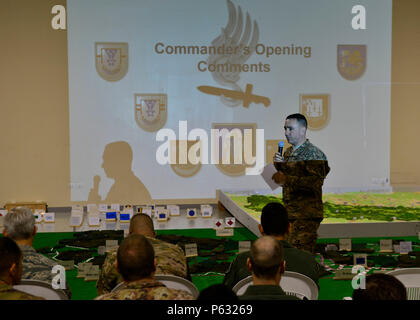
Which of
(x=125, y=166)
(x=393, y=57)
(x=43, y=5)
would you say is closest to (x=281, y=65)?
(x=393, y=57)

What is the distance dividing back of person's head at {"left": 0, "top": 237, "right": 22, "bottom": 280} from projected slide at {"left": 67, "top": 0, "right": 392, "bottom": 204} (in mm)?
6520

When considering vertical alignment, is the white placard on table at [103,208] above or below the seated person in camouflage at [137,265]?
below

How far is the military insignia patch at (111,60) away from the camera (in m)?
8.65

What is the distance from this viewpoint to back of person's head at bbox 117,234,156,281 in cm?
220

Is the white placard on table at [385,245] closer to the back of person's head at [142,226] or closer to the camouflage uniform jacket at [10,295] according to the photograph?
the back of person's head at [142,226]

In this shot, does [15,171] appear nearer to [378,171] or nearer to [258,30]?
[258,30]

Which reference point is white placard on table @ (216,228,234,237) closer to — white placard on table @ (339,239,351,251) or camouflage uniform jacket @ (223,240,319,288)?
white placard on table @ (339,239,351,251)

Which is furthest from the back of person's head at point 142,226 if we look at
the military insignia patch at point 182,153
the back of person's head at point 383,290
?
the military insignia patch at point 182,153

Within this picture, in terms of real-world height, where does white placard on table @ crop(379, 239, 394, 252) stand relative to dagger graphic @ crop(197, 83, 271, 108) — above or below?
below

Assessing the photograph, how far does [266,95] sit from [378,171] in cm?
239

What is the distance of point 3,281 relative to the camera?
2.22 meters

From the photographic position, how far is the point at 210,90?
890cm

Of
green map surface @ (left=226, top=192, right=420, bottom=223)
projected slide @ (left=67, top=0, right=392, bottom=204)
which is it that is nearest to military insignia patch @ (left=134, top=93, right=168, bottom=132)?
projected slide @ (left=67, top=0, right=392, bottom=204)

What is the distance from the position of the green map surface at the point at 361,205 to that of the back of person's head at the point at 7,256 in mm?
3825
